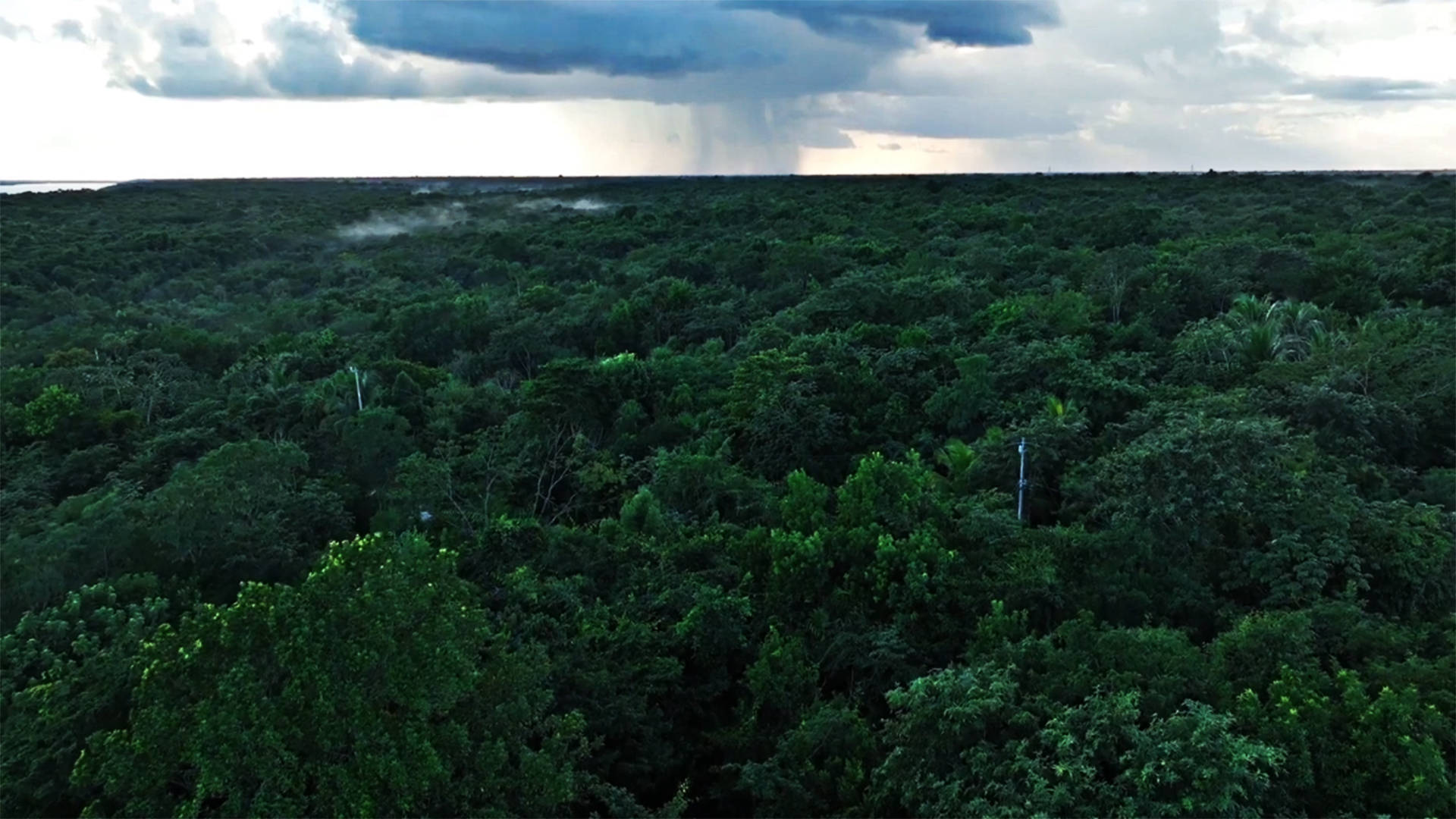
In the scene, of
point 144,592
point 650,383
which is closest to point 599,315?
point 650,383

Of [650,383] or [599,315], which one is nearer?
[650,383]

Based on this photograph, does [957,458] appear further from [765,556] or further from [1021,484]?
[765,556]

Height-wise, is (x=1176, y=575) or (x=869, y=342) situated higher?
(x=869, y=342)

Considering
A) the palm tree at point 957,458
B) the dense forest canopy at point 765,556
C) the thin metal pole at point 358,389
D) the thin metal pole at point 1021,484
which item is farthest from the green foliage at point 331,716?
the thin metal pole at point 358,389

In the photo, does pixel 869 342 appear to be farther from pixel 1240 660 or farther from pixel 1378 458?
pixel 1240 660

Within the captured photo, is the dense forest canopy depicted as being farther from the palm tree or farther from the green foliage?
the palm tree

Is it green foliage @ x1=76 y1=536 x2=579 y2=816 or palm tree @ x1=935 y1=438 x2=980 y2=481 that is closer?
green foliage @ x1=76 y1=536 x2=579 y2=816

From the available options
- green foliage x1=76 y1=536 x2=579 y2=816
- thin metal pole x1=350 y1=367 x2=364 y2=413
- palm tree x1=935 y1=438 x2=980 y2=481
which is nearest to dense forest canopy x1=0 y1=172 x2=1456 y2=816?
green foliage x1=76 y1=536 x2=579 y2=816
